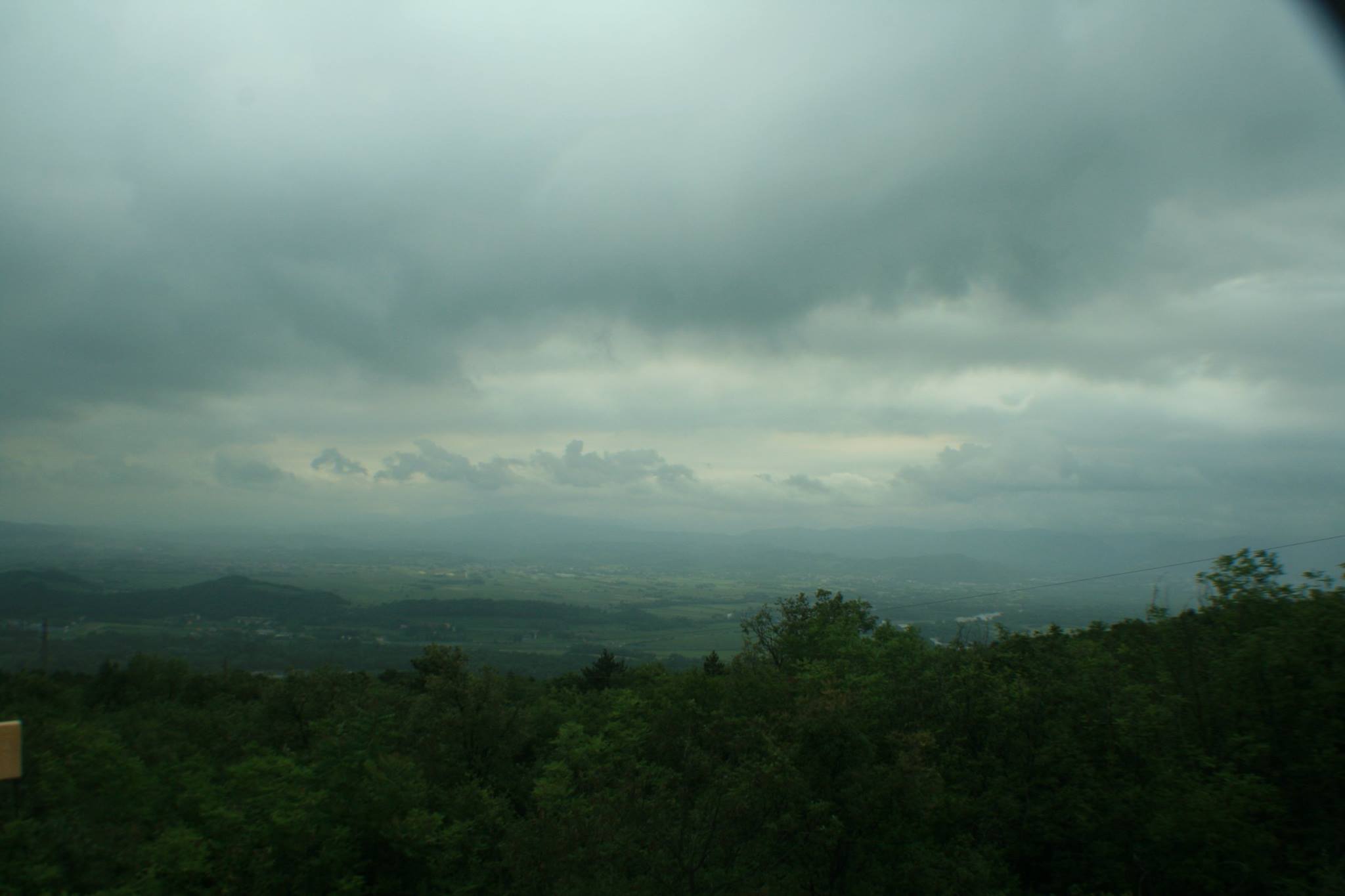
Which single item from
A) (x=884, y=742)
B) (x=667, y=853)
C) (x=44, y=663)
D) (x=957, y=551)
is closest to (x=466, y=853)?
(x=667, y=853)

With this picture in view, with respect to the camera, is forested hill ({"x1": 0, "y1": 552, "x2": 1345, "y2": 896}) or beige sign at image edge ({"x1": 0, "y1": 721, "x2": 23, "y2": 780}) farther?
forested hill ({"x1": 0, "y1": 552, "x2": 1345, "y2": 896})

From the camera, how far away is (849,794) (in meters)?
13.8

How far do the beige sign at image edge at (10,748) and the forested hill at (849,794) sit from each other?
9.19 m

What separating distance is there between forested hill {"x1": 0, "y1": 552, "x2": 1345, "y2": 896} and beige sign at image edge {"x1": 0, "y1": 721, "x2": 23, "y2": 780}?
9.19m

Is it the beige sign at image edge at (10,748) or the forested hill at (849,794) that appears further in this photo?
the forested hill at (849,794)

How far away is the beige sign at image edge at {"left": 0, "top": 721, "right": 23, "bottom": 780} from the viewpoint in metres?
6.99

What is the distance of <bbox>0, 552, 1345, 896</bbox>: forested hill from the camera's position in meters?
13.7

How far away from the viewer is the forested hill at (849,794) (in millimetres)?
13719

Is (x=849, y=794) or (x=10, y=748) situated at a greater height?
(x=10, y=748)

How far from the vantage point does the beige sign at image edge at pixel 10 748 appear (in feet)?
22.9

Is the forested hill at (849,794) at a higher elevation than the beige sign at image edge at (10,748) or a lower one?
lower

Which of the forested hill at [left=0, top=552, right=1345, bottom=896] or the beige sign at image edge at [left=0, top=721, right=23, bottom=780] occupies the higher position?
the beige sign at image edge at [left=0, top=721, right=23, bottom=780]

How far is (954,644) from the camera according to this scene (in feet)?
73.8

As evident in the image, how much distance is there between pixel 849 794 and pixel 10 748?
1293cm
